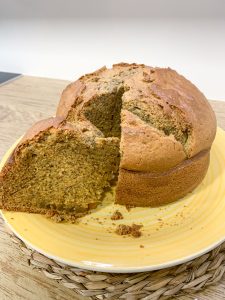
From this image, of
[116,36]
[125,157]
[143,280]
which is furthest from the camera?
[116,36]

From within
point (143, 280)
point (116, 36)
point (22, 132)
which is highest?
point (116, 36)

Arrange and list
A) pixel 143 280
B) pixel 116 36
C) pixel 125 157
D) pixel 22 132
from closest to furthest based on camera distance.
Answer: pixel 143 280
pixel 125 157
pixel 22 132
pixel 116 36

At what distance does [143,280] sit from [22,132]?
1.75 meters

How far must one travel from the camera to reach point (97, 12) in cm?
325

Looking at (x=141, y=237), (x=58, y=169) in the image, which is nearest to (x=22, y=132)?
(x=58, y=169)

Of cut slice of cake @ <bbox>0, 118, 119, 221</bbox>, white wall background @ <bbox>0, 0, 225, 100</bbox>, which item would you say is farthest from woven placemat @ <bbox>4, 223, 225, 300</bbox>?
white wall background @ <bbox>0, 0, 225, 100</bbox>

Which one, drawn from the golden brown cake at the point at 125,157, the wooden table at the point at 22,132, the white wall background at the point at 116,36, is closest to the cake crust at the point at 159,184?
the golden brown cake at the point at 125,157

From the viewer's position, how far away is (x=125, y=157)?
1558 mm

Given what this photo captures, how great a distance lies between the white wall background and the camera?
2.92 m

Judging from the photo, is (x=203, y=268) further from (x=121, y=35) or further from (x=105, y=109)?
(x=121, y=35)

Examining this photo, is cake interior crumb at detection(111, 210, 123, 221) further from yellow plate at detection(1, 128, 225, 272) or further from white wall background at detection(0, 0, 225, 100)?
white wall background at detection(0, 0, 225, 100)

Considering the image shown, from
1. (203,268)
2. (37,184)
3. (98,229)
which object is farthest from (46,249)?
(203,268)

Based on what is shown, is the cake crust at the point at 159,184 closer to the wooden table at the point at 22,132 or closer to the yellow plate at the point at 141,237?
the yellow plate at the point at 141,237

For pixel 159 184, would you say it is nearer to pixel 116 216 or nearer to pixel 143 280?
pixel 116 216
